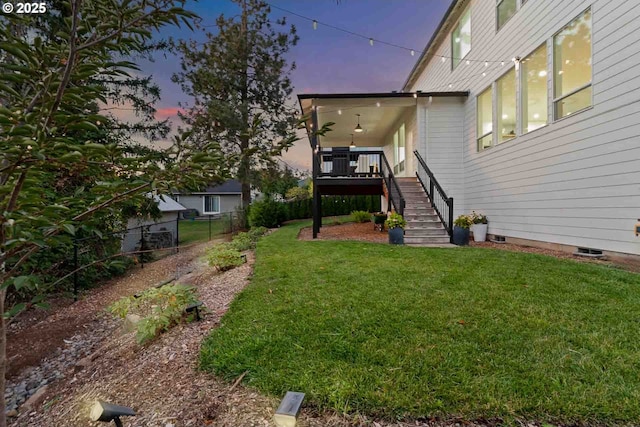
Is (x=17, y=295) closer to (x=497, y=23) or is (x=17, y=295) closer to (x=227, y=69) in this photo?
(x=497, y=23)

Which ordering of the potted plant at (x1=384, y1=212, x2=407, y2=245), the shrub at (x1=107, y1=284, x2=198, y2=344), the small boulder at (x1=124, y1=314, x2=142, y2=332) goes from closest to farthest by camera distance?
the shrub at (x1=107, y1=284, x2=198, y2=344)
the small boulder at (x1=124, y1=314, x2=142, y2=332)
the potted plant at (x1=384, y1=212, x2=407, y2=245)

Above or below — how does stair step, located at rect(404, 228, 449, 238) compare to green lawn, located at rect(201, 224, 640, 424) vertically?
above

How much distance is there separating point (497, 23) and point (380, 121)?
16.9 feet

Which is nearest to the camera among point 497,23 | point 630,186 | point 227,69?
point 630,186

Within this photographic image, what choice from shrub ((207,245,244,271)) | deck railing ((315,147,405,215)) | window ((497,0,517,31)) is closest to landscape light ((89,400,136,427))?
shrub ((207,245,244,271))

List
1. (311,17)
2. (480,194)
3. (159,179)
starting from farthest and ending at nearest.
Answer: (480,194) → (311,17) → (159,179)

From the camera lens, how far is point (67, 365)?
11.3 ft

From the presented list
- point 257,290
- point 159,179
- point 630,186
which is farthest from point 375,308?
point 630,186

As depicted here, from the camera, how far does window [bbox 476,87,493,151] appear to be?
906 centimetres

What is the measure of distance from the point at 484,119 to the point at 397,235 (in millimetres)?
4818

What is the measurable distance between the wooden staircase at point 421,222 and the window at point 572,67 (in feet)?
11.5

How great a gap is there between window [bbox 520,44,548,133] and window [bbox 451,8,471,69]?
9.34 ft

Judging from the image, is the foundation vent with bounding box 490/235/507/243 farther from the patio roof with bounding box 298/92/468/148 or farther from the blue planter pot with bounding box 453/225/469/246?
the patio roof with bounding box 298/92/468/148

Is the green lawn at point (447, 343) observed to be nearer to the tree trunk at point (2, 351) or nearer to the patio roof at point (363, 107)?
the tree trunk at point (2, 351)
